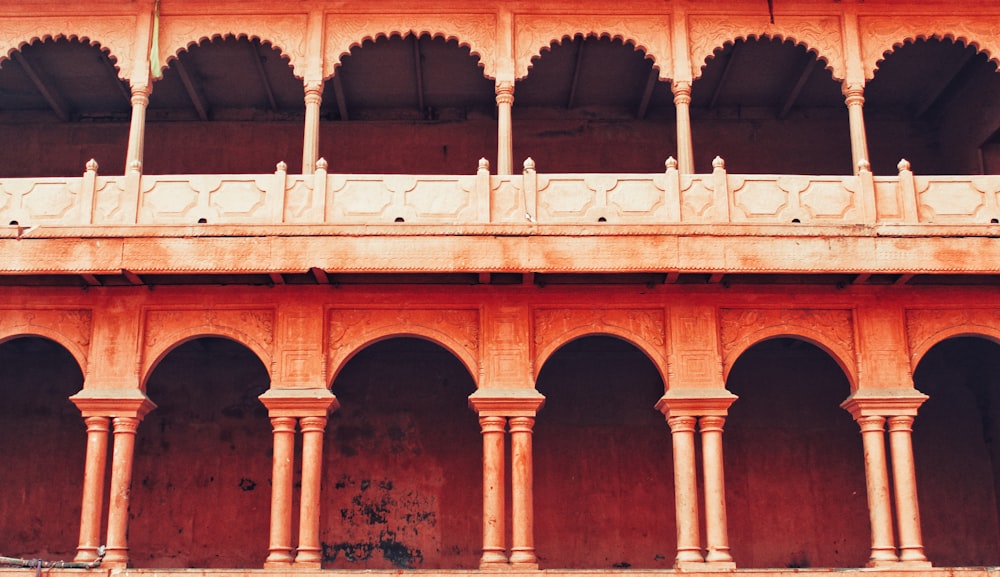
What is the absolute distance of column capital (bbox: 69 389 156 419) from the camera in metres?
14.9

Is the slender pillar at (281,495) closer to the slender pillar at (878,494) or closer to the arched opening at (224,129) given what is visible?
the arched opening at (224,129)

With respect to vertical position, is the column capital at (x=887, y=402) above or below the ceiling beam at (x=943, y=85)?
below

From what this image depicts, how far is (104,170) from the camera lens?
19547 mm

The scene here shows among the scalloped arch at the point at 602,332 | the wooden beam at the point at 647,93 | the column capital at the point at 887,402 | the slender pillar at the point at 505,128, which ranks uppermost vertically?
the wooden beam at the point at 647,93

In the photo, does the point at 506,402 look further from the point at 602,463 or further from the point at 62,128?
the point at 62,128

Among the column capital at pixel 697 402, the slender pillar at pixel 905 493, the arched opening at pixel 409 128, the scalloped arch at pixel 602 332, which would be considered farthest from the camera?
the arched opening at pixel 409 128

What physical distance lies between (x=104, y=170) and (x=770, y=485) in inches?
435

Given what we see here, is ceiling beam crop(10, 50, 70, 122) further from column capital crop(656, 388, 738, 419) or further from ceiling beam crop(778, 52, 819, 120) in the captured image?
ceiling beam crop(778, 52, 819, 120)

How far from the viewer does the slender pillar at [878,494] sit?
47.5 feet

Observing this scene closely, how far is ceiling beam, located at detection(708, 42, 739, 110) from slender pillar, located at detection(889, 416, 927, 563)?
18.6 ft

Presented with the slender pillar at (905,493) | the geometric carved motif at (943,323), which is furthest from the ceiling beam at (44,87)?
the slender pillar at (905,493)

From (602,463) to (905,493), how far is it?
16.3ft

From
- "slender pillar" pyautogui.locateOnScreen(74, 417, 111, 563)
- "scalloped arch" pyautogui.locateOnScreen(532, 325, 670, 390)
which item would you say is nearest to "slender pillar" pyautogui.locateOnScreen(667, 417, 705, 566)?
"scalloped arch" pyautogui.locateOnScreen(532, 325, 670, 390)

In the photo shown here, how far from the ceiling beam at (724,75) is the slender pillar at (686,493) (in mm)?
5598
